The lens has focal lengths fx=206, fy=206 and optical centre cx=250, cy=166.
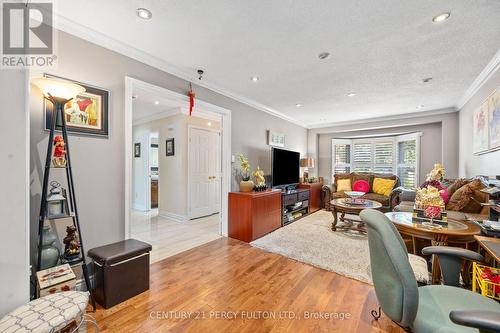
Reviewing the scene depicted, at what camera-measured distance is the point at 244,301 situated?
1.90 m

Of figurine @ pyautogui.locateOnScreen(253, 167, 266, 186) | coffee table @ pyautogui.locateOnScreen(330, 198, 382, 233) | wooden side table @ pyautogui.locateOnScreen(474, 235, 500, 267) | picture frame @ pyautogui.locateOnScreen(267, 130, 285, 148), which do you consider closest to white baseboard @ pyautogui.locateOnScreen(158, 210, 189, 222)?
figurine @ pyautogui.locateOnScreen(253, 167, 266, 186)

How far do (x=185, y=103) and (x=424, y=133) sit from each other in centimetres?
558

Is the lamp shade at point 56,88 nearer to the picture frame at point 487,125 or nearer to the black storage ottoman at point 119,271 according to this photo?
the black storage ottoman at point 119,271

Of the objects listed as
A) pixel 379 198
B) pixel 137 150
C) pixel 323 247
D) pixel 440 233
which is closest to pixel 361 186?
pixel 379 198

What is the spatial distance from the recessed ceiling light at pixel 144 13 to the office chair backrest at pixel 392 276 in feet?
7.42

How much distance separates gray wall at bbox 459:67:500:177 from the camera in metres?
2.59

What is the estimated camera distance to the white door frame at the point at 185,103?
2.28 metres

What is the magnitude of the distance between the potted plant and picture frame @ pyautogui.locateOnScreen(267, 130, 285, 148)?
1.00 m

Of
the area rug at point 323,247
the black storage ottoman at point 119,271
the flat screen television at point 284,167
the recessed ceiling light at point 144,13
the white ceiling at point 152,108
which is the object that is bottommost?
the area rug at point 323,247

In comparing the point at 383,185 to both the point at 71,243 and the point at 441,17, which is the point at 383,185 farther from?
the point at 71,243

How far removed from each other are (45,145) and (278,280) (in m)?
2.58

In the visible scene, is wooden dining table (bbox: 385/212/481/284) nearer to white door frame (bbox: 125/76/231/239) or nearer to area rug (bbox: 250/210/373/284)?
area rug (bbox: 250/210/373/284)

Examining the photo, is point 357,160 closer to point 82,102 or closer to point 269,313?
point 269,313

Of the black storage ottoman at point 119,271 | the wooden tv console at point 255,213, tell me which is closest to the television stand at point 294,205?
the wooden tv console at point 255,213
